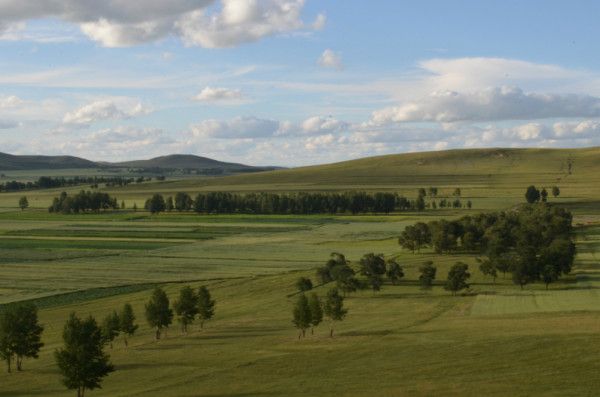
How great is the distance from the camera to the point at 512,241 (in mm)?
119438

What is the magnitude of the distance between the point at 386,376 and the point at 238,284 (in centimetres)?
4379

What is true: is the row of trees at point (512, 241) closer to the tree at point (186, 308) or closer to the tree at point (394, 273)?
the tree at point (394, 273)

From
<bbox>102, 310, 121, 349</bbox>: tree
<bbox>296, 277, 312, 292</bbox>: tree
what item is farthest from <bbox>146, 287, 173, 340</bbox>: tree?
<bbox>296, 277, 312, 292</bbox>: tree

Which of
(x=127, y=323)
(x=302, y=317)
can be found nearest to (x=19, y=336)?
(x=127, y=323)

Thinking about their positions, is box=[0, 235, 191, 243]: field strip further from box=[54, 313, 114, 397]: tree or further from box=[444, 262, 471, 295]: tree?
box=[54, 313, 114, 397]: tree

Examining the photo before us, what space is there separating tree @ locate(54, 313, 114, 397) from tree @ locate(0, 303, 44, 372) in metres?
6.60

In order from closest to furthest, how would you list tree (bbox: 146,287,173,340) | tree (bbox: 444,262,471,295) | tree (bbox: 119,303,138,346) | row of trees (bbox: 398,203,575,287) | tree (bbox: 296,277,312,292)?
tree (bbox: 119,303,138,346) → tree (bbox: 146,287,173,340) → tree (bbox: 444,262,471,295) → tree (bbox: 296,277,312,292) → row of trees (bbox: 398,203,575,287)

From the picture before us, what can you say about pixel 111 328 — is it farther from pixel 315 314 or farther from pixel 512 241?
pixel 512 241

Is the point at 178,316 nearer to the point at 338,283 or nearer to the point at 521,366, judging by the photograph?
the point at 338,283

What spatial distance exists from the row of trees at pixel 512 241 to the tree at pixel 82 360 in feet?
176

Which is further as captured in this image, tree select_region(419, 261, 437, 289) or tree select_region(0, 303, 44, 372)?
tree select_region(419, 261, 437, 289)

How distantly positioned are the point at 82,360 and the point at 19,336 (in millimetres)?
11275

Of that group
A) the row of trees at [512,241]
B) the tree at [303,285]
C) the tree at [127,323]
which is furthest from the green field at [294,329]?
the row of trees at [512,241]

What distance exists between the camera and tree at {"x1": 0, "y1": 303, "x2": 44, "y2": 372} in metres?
57.2
